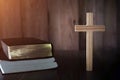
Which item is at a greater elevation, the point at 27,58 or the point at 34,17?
the point at 34,17

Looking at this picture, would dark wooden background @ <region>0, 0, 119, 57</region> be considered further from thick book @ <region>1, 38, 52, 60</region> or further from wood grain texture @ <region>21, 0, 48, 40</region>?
thick book @ <region>1, 38, 52, 60</region>

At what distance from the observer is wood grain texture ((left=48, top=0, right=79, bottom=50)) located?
1.07 m

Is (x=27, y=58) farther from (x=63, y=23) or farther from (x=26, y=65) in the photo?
(x=63, y=23)

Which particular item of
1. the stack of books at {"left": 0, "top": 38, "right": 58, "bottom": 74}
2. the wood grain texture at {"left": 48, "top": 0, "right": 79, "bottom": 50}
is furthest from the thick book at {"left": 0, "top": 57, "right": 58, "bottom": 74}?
the wood grain texture at {"left": 48, "top": 0, "right": 79, "bottom": 50}

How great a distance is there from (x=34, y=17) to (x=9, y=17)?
0.12m

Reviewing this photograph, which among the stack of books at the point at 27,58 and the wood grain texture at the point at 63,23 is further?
the wood grain texture at the point at 63,23

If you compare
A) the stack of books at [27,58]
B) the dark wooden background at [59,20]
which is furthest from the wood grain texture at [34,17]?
the stack of books at [27,58]

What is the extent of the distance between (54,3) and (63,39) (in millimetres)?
Answer: 191

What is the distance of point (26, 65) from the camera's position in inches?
24.1

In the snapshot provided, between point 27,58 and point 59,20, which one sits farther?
point 59,20

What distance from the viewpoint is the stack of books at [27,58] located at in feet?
1.96

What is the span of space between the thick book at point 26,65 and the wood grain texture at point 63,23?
454mm

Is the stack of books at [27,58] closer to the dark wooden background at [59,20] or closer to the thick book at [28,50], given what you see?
the thick book at [28,50]

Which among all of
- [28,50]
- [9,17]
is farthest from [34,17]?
[28,50]
